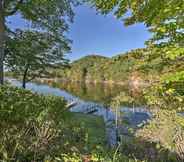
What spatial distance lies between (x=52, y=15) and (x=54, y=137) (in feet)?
52.4

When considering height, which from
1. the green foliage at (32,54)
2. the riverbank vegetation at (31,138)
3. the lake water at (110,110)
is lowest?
the lake water at (110,110)

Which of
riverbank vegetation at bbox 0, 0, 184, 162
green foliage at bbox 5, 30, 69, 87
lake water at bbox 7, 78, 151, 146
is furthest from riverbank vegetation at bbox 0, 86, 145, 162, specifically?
green foliage at bbox 5, 30, 69, 87

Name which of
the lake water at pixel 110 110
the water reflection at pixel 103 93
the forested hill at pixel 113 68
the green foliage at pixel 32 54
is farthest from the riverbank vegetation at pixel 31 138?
the water reflection at pixel 103 93

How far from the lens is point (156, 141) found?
11633 mm

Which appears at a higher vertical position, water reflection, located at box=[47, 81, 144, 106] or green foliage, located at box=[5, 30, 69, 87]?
green foliage, located at box=[5, 30, 69, 87]

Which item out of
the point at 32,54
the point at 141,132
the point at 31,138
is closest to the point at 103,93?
the point at 32,54

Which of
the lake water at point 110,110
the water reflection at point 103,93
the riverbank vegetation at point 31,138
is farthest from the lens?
the water reflection at point 103,93

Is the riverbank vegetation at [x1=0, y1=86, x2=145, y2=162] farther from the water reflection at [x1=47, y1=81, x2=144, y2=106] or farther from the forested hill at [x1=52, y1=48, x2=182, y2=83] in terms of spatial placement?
the water reflection at [x1=47, y1=81, x2=144, y2=106]

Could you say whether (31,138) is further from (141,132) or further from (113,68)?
(113,68)

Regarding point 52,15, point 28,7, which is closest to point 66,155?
point 28,7

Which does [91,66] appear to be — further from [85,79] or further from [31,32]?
[31,32]

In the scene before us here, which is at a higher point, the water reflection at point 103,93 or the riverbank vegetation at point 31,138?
the riverbank vegetation at point 31,138

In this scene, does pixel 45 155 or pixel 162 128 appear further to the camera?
pixel 162 128

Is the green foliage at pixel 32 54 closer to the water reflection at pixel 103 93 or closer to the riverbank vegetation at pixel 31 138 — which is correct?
the water reflection at pixel 103 93
